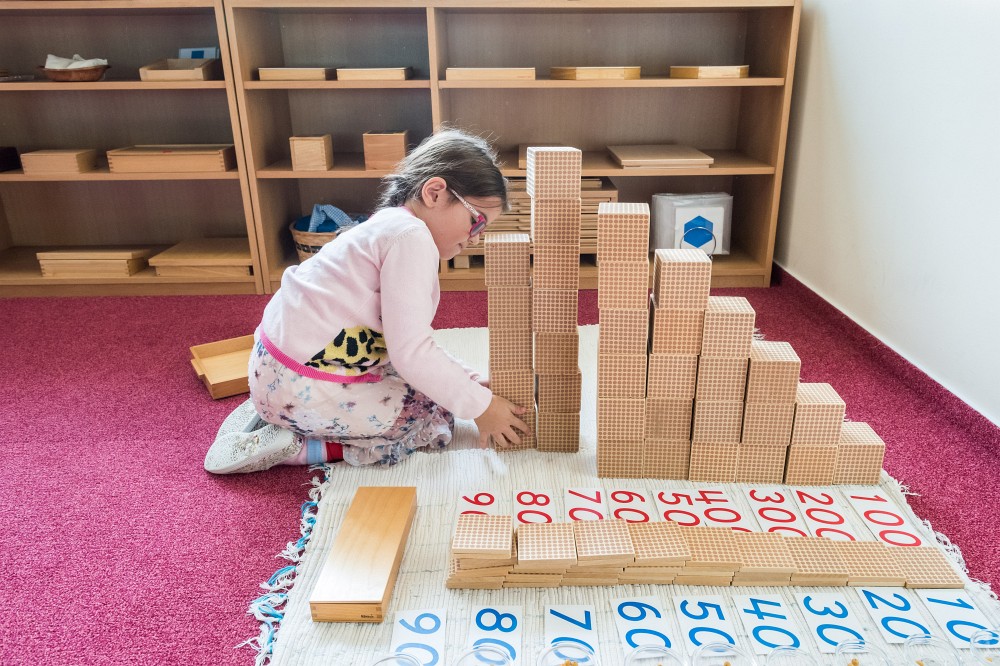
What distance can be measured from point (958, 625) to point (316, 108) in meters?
2.27

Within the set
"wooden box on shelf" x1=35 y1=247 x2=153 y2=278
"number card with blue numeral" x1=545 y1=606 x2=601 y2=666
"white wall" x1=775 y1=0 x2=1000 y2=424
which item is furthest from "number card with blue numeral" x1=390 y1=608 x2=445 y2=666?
"wooden box on shelf" x1=35 y1=247 x2=153 y2=278

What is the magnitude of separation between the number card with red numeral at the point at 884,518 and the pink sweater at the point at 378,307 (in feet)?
2.13

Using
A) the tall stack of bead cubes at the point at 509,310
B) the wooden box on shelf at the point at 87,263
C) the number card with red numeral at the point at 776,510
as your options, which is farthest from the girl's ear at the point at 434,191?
the wooden box on shelf at the point at 87,263

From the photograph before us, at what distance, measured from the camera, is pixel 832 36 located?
1.94 meters

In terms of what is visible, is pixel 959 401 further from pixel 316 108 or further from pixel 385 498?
pixel 316 108

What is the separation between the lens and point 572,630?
3.09 ft

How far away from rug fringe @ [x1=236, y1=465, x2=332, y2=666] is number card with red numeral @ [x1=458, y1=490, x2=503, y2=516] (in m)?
0.25

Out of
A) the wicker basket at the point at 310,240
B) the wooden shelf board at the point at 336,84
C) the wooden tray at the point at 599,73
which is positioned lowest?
the wicker basket at the point at 310,240

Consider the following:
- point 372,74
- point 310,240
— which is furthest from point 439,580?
point 372,74

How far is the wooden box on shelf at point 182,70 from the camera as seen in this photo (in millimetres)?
2080

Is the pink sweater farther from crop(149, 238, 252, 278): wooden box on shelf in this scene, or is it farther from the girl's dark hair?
crop(149, 238, 252, 278): wooden box on shelf

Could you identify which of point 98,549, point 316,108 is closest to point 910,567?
point 98,549

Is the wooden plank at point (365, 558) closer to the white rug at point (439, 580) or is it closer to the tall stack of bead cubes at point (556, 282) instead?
the white rug at point (439, 580)

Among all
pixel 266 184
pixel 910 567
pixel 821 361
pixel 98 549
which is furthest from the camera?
pixel 266 184
